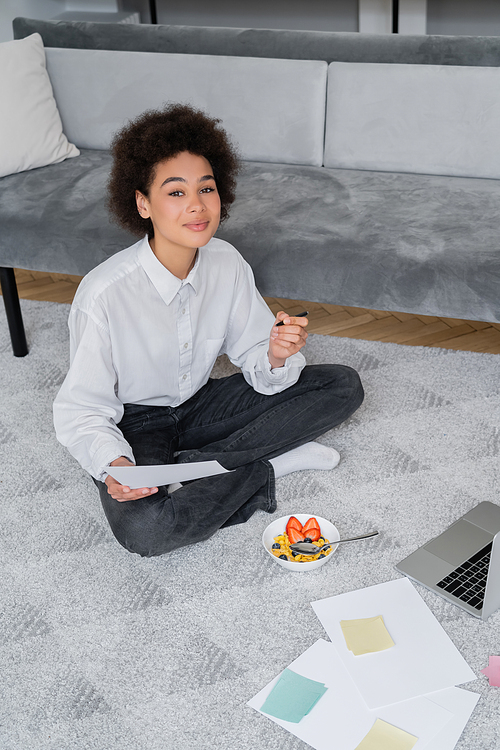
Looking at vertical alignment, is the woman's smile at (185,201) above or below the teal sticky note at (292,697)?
above

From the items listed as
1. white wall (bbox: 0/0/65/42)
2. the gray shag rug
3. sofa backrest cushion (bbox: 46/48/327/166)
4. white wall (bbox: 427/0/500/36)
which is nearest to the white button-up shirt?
the gray shag rug

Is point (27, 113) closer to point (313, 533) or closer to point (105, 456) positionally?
point (105, 456)

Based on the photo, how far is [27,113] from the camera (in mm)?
2420

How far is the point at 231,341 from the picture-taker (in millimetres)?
1783

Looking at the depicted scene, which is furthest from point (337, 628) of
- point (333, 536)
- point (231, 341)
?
point (231, 341)

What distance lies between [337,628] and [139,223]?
3.06ft

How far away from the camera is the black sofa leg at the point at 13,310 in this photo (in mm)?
2203

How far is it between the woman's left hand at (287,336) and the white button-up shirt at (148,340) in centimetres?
9

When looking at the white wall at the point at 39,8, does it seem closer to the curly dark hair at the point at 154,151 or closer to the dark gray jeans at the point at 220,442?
the curly dark hair at the point at 154,151

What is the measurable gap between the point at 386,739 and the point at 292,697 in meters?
0.16

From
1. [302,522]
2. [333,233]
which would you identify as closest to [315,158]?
[333,233]

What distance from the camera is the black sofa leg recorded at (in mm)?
2203

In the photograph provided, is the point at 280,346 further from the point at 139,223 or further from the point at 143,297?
the point at 139,223

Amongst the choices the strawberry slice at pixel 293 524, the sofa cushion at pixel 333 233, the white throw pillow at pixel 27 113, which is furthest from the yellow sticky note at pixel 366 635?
the white throw pillow at pixel 27 113
